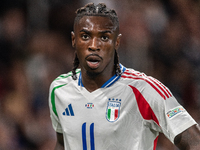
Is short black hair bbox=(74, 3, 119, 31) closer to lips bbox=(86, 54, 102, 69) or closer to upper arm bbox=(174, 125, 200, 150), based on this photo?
lips bbox=(86, 54, 102, 69)

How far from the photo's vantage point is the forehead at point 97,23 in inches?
82.7

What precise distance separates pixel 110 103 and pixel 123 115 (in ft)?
0.42

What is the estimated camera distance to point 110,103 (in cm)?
218

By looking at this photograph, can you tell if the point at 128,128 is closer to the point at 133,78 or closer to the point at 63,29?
the point at 133,78

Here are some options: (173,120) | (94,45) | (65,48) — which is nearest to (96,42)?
(94,45)

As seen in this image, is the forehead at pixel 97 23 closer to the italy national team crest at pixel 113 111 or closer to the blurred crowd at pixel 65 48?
the italy national team crest at pixel 113 111

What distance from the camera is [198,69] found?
4.17 metres

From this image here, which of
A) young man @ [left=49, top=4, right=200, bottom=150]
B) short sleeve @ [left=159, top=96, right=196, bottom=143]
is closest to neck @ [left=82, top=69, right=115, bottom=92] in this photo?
young man @ [left=49, top=4, right=200, bottom=150]

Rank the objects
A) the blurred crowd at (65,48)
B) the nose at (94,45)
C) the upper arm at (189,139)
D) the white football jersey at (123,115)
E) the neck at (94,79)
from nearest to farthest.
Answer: the upper arm at (189,139) < the white football jersey at (123,115) < the nose at (94,45) < the neck at (94,79) < the blurred crowd at (65,48)

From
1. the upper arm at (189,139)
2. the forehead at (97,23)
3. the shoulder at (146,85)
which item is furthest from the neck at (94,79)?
the upper arm at (189,139)

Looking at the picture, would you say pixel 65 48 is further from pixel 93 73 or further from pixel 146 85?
pixel 146 85

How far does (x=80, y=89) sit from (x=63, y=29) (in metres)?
2.21

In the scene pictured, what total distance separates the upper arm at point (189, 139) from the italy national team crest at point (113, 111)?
0.42 meters

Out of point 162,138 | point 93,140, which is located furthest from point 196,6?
point 93,140
